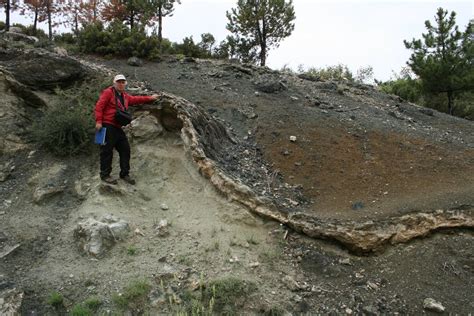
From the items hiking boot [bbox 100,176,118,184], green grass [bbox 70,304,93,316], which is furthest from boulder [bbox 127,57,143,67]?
green grass [bbox 70,304,93,316]

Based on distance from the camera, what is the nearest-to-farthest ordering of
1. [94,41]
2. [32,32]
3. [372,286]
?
[372,286] → [94,41] → [32,32]

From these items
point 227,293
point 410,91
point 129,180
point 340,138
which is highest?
point 410,91

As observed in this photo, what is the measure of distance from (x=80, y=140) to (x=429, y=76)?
1338 cm

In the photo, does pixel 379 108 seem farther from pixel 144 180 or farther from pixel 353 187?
pixel 144 180

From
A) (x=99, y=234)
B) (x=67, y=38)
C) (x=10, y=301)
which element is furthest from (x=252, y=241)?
(x=67, y=38)

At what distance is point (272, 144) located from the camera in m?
8.99

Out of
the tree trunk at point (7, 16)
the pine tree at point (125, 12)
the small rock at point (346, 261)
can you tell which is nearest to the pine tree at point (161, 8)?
the pine tree at point (125, 12)

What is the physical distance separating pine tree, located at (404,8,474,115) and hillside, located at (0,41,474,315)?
6.91 meters

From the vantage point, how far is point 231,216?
21.0 ft

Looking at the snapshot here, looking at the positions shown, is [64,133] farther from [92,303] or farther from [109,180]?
[92,303]

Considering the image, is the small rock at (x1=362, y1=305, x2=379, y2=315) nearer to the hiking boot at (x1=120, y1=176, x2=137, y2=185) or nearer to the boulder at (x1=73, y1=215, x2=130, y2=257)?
the boulder at (x1=73, y1=215, x2=130, y2=257)

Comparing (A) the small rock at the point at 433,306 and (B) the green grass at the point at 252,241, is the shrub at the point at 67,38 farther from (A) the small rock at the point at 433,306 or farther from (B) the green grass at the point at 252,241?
(A) the small rock at the point at 433,306

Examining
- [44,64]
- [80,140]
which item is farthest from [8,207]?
[44,64]

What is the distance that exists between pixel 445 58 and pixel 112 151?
1376 centimetres
